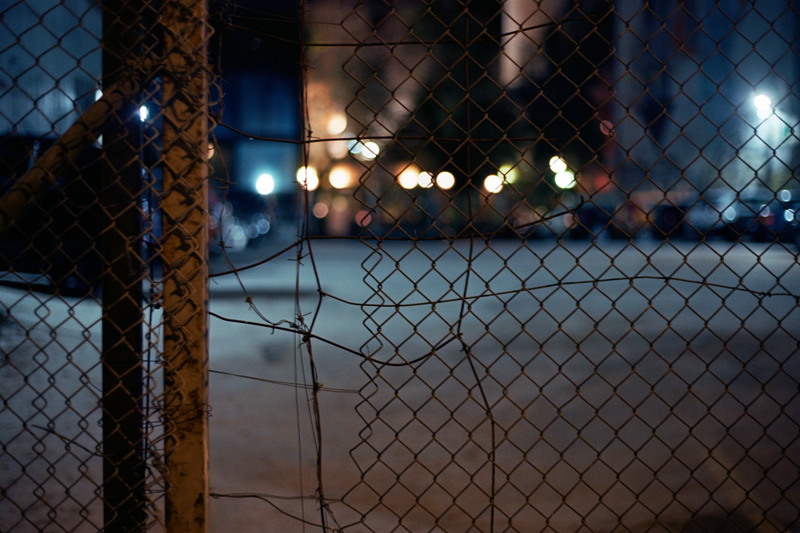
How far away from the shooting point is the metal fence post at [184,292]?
5.25 ft

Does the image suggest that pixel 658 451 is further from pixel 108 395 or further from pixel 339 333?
pixel 339 333

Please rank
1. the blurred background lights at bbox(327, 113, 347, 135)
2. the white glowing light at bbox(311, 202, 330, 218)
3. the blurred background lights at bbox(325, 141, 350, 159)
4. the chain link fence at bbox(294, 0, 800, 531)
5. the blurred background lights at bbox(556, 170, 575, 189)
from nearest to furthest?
the blurred background lights at bbox(556, 170, 575, 189), the chain link fence at bbox(294, 0, 800, 531), the blurred background lights at bbox(325, 141, 350, 159), the blurred background lights at bbox(327, 113, 347, 135), the white glowing light at bbox(311, 202, 330, 218)

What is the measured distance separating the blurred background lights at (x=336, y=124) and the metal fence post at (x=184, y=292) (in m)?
31.5

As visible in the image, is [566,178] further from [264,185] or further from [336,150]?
[264,185]

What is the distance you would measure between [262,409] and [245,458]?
786mm

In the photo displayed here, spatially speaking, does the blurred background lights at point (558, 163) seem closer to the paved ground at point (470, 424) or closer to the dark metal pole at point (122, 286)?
the paved ground at point (470, 424)

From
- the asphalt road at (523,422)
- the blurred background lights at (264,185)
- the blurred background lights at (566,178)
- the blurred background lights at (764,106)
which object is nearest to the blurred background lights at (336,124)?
the blurred background lights at (264,185)

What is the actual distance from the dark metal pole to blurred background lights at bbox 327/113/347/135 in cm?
3141

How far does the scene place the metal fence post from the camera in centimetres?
160

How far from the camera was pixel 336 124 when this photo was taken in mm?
36344

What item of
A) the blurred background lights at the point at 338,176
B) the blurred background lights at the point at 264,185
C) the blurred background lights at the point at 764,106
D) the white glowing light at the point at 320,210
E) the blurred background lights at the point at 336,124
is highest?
the blurred background lights at the point at 336,124

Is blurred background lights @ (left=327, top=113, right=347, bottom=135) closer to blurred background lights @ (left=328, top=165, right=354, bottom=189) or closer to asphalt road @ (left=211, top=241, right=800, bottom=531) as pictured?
blurred background lights @ (left=328, top=165, right=354, bottom=189)

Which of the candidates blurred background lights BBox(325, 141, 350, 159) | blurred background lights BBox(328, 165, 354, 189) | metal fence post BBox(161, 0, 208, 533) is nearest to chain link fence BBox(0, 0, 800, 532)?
metal fence post BBox(161, 0, 208, 533)

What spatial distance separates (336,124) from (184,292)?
1414 inches
